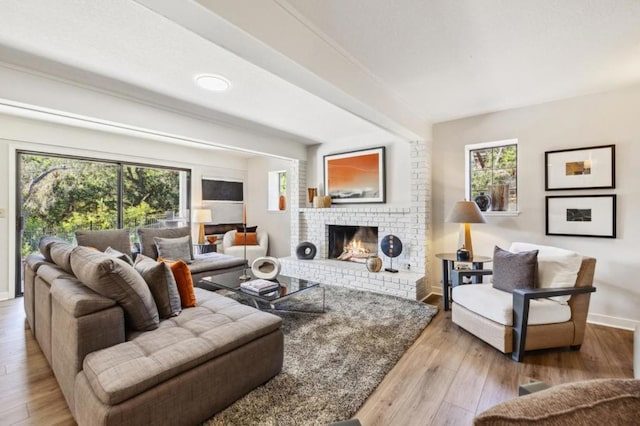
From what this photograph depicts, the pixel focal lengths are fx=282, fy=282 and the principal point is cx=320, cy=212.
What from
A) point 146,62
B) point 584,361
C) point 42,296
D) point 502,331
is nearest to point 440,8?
point 146,62

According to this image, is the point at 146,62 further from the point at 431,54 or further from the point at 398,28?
the point at 431,54

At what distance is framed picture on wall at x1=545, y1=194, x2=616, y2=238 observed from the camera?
2875mm

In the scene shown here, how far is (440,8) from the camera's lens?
5.52 feet

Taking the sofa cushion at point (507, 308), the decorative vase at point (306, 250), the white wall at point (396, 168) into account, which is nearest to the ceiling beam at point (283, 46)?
the white wall at point (396, 168)

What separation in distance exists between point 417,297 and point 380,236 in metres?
1.09

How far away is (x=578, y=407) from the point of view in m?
0.50

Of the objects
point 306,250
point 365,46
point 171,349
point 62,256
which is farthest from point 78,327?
point 306,250

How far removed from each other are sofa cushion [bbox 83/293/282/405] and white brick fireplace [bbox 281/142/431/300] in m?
2.18

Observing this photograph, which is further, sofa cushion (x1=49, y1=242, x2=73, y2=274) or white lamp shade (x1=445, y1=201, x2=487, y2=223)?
white lamp shade (x1=445, y1=201, x2=487, y2=223)

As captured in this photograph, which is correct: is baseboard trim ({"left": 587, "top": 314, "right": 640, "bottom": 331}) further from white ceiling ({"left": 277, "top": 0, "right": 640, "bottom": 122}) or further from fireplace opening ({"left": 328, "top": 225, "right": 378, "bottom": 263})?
fireplace opening ({"left": 328, "top": 225, "right": 378, "bottom": 263})

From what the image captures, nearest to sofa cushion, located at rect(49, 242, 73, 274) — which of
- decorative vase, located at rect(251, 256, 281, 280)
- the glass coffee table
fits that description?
the glass coffee table

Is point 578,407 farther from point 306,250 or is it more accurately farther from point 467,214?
point 306,250

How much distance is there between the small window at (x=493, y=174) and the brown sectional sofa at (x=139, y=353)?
311 centimetres

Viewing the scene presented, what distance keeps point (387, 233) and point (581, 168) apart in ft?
7.60
